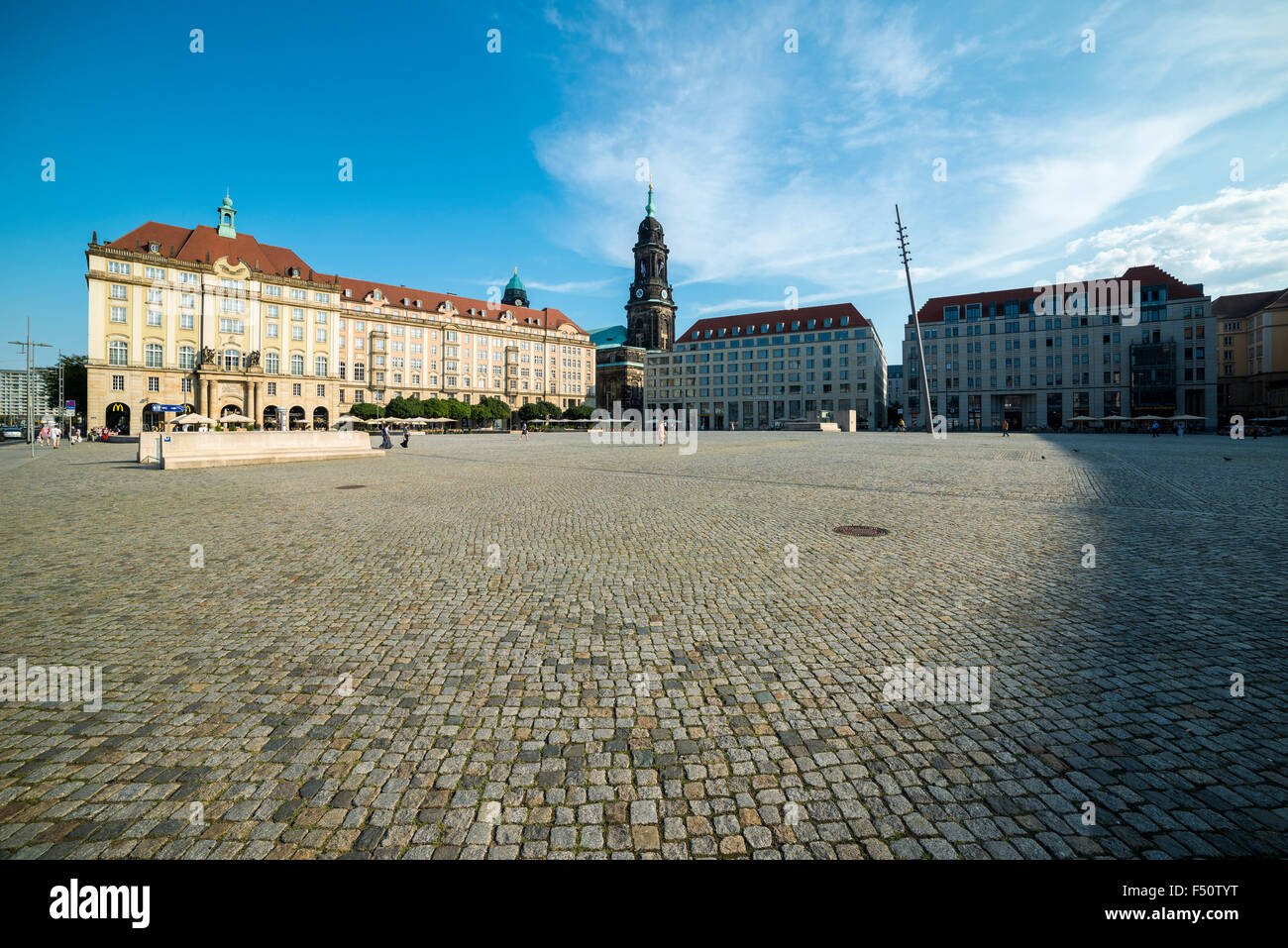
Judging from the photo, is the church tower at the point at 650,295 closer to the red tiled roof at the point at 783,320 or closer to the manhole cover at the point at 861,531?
the red tiled roof at the point at 783,320

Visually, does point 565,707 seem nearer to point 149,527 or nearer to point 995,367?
point 149,527

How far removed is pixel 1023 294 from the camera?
95500mm

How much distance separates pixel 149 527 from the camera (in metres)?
9.55

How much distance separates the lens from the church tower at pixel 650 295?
140500mm

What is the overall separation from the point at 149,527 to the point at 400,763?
368 inches

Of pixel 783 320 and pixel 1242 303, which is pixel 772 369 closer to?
pixel 783 320

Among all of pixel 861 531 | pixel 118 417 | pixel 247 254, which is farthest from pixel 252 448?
pixel 247 254

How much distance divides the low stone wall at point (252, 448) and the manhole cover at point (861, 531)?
2280 centimetres

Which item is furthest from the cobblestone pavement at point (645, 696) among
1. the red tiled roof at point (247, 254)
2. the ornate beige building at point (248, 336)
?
the red tiled roof at point (247, 254)

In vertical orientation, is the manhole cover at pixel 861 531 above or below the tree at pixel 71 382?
below

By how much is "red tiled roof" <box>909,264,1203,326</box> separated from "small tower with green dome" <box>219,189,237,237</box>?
316 feet

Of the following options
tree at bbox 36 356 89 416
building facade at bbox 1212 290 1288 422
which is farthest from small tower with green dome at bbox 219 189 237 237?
building facade at bbox 1212 290 1288 422
